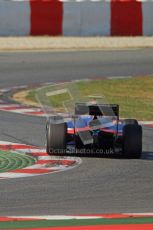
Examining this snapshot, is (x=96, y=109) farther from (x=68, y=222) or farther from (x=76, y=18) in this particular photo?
(x=76, y=18)

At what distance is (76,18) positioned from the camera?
29.4 metres

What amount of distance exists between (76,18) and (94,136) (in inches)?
711

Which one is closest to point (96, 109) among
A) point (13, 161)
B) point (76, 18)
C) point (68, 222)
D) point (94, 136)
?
point (94, 136)

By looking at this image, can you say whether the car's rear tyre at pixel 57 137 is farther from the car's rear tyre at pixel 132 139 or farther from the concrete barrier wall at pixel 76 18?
the concrete barrier wall at pixel 76 18

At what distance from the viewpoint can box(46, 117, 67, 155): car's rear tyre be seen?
1153 cm

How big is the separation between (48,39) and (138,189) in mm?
19619

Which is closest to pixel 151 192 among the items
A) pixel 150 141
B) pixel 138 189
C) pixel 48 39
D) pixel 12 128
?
pixel 138 189

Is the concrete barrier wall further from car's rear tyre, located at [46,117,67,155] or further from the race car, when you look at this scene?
car's rear tyre, located at [46,117,67,155]

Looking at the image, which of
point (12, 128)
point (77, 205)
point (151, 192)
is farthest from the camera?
point (12, 128)

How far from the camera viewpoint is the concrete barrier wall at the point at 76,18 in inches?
1133

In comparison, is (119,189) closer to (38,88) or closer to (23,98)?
(23,98)

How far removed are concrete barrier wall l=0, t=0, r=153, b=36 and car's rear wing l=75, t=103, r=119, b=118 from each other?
1702 cm

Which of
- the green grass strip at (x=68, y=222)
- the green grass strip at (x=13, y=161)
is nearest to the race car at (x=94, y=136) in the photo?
the green grass strip at (x=13, y=161)

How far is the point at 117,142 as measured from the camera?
11695 millimetres
